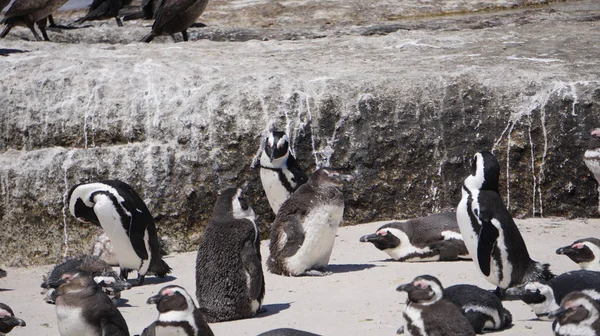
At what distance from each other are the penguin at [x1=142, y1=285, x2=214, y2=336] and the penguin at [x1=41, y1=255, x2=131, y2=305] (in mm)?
839

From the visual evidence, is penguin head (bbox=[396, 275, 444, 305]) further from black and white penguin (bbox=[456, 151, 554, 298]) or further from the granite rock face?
the granite rock face

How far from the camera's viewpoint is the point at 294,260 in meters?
6.71

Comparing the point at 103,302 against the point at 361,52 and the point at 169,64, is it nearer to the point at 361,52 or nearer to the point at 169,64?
the point at 169,64

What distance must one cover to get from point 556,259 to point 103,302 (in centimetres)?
312

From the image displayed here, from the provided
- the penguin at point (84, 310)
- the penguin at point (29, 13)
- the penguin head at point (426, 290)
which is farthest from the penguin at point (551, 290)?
the penguin at point (29, 13)

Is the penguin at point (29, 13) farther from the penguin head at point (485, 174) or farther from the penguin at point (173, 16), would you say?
the penguin head at point (485, 174)

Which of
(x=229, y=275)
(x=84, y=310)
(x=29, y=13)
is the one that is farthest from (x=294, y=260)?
(x=29, y=13)

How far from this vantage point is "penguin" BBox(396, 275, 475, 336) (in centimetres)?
445

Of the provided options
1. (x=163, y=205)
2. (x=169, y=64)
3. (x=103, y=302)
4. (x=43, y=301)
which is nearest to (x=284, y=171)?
(x=163, y=205)

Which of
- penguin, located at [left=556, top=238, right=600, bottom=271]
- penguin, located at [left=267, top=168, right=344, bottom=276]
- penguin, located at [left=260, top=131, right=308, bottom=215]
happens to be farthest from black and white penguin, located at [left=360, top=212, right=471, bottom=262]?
penguin, located at [left=556, top=238, right=600, bottom=271]

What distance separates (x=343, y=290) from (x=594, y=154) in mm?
2404

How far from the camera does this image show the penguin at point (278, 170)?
25.0ft

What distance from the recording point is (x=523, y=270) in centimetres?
584

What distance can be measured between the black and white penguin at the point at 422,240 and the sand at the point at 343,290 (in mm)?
83
